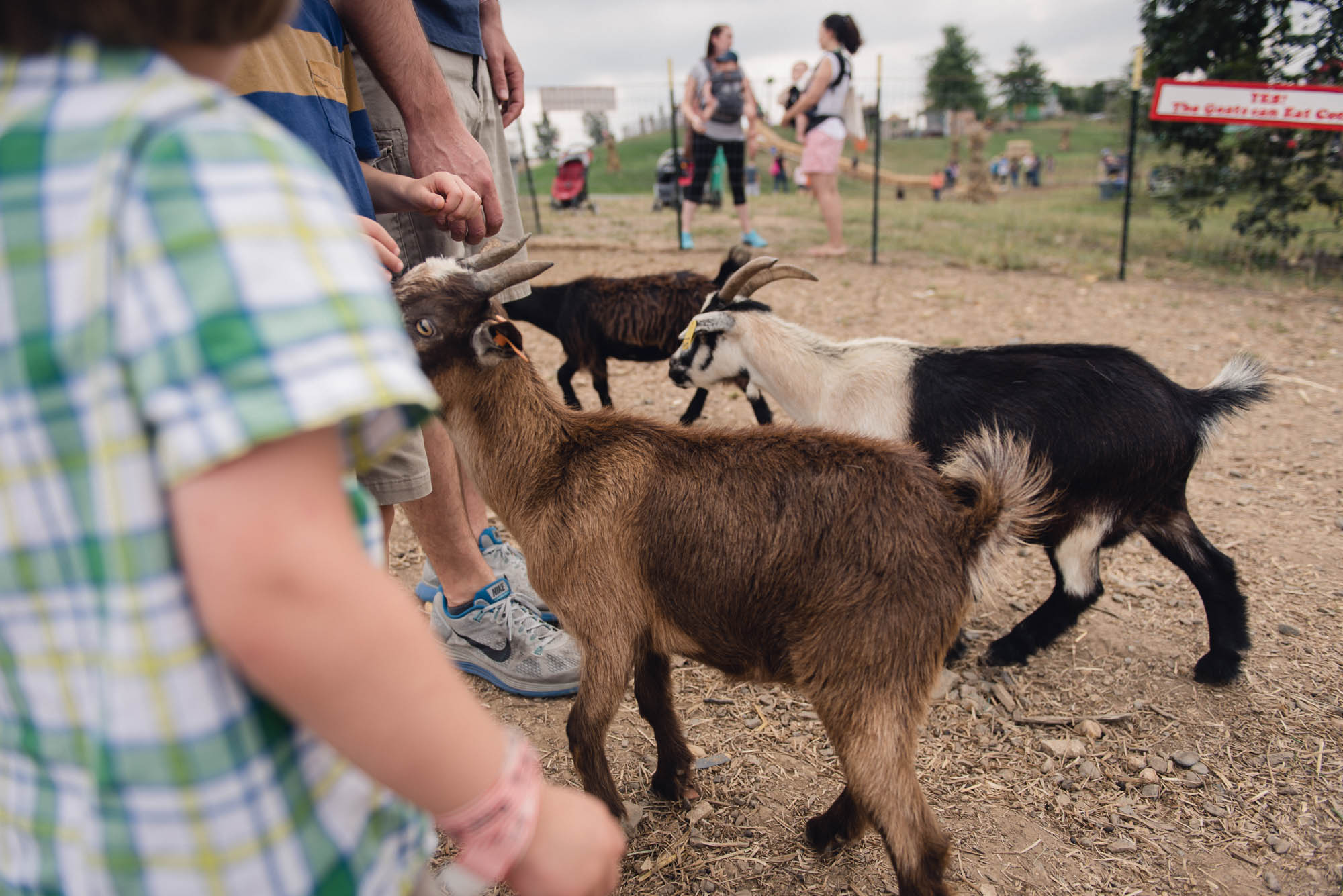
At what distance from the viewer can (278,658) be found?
0.60 meters

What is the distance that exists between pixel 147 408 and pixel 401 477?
5.32 feet

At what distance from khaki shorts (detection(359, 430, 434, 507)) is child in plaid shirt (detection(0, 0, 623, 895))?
1.40 meters

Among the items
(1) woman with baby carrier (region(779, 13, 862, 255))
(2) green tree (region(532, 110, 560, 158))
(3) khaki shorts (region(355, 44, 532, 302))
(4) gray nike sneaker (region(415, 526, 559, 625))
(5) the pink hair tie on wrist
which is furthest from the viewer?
(2) green tree (region(532, 110, 560, 158))

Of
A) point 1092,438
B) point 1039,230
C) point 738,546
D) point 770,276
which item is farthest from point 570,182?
point 738,546

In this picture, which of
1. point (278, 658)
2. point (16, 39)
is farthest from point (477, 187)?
point (278, 658)

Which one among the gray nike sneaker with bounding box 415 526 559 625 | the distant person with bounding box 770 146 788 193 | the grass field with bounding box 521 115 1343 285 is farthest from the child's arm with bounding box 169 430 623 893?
the distant person with bounding box 770 146 788 193

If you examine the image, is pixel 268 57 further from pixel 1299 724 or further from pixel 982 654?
pixel 1299 724

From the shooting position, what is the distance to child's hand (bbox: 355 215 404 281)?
165 cm

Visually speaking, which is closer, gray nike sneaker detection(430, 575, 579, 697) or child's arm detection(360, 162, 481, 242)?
child's arm detection(360, 162, 481, 242)

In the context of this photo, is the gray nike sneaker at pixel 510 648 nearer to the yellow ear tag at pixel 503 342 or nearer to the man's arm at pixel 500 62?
the yellow ear tag at pixel 503 342

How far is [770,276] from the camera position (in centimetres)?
411

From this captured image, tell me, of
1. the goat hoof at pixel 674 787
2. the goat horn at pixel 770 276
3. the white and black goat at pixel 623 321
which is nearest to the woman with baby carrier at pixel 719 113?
the white and black goat at pixel 623 321

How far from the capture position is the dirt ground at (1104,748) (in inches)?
84.6

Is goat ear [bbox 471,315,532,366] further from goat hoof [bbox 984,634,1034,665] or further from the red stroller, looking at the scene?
the red stroller
